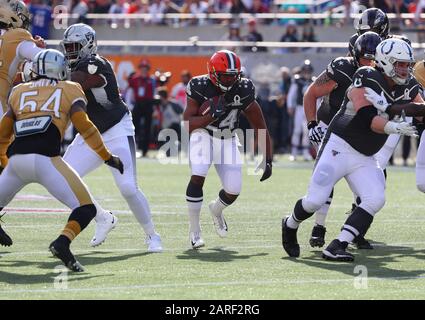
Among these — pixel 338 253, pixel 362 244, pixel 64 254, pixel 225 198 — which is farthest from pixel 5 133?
pixel 362 244

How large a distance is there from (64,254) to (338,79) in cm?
306

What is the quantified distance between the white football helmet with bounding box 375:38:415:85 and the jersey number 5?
238 cm

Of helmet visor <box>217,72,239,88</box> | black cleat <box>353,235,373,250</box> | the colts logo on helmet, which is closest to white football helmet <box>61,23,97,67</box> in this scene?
the colts logo on helmet

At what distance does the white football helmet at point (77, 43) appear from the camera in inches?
376

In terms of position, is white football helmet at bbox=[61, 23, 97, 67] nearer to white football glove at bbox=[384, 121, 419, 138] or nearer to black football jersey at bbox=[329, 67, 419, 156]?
black football jersey at bbox=[329, 67, 419, 156]

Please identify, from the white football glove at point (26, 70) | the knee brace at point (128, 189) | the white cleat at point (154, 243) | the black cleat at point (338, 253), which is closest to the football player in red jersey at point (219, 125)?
the white cleat at point (154, 243)

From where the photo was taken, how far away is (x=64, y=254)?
7.89m

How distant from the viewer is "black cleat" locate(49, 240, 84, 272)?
786 cm

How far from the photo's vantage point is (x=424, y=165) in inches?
406

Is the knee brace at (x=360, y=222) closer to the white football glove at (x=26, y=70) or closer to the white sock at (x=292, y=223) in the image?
the white sock at (x=292, y=223)

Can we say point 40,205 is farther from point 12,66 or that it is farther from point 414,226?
point 414,226

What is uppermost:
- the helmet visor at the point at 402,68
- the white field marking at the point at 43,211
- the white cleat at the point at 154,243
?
the helmet visor at the point at 402,68

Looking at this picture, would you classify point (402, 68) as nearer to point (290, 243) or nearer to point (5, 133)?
point (290, 243)

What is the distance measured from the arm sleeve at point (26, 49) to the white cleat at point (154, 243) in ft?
6.09
